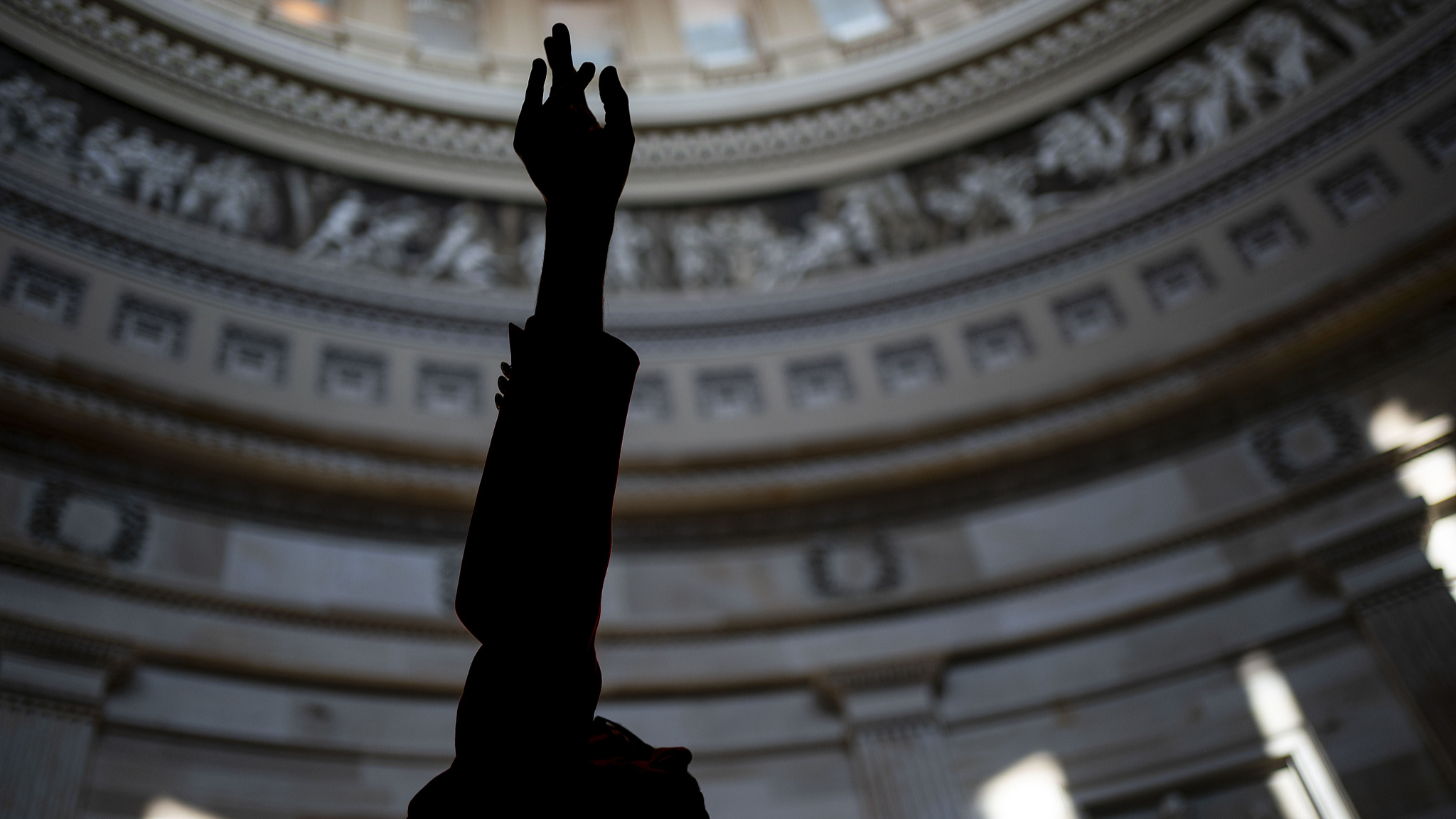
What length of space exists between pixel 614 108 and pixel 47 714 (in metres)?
8.41

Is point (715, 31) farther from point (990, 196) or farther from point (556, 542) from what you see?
point (556, 542)

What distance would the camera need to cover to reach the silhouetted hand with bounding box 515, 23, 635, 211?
11.0 feet

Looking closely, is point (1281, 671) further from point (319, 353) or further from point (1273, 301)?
point (319, 353)

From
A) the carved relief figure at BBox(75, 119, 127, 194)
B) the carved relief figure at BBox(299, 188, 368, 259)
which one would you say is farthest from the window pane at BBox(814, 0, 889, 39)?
the carved relief figure at BBox(75, 119, 127, 194)

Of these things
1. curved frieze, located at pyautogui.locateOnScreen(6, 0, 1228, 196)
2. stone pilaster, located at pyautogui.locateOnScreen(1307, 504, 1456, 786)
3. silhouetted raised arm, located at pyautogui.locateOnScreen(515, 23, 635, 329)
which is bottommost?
silhouetted raised arm, located at pyautogui.locateOnScreen(515, 23, 635, 329)

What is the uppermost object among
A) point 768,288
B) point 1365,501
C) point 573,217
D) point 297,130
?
point 297,130

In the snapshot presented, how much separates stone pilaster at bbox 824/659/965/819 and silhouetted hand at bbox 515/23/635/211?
8.92m

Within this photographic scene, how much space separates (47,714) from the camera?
947 centimetres

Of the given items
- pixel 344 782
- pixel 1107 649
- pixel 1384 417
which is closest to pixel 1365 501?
pixel 1384 417

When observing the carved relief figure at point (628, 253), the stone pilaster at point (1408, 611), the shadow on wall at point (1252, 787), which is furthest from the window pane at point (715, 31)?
the shadow on wall at point (1252, 787)

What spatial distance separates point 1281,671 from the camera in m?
11.1

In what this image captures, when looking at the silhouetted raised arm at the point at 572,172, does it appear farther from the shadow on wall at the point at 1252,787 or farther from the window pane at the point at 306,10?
the window pane at the point at 306,10

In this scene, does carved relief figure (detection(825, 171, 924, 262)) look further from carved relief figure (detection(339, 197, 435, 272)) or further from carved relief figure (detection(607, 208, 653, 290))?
carved relief figure (detection(339, 197, 435, 272))

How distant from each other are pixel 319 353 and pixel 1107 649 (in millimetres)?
8848
